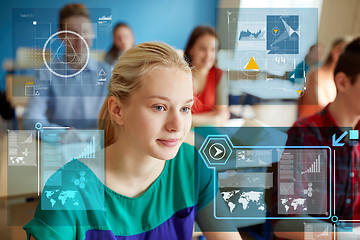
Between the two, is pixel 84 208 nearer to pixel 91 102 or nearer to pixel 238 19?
pixel 91 102

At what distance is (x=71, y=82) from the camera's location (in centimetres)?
65

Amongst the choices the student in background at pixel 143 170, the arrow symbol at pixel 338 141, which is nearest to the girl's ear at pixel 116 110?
the student in background at pixel 143 170

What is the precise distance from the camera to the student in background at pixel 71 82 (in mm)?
648

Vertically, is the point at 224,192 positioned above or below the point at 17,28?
below

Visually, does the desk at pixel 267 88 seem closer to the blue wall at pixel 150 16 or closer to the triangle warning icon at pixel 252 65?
the triangle warning icon at pixel 252 65

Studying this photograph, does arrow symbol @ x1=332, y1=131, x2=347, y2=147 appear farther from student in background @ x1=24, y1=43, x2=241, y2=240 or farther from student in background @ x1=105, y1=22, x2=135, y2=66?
student in background @ x1=105, y1=22, x2=135, y2=66

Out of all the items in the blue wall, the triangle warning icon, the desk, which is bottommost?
the desk

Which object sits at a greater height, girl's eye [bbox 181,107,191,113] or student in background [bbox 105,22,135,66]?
student in background [bbox 105,22,135,66]

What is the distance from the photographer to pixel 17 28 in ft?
2.14

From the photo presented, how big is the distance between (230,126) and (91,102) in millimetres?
260

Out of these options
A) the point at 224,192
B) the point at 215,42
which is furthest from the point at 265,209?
the point at 215,42

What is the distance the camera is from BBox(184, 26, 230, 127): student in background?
66cm

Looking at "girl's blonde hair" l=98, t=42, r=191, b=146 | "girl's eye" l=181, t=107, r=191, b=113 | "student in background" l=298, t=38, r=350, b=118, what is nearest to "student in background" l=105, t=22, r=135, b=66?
"girl's blonde hair" l=98, t=42, r=191, b=146

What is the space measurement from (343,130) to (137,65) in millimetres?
424
